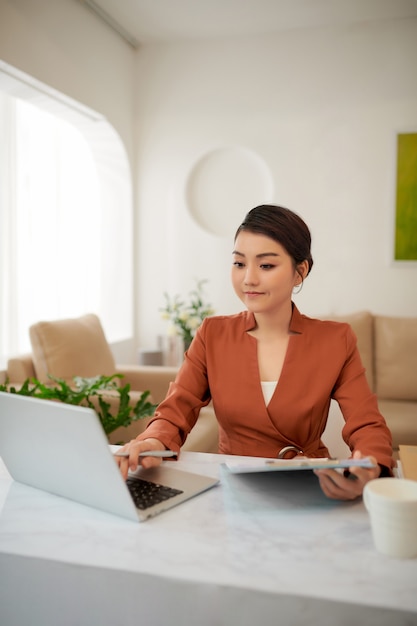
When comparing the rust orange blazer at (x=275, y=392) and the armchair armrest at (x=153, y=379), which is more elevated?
the rust orange blazer at (x=275, y=392)

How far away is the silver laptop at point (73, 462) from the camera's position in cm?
91

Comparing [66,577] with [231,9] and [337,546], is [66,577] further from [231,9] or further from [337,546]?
[231,9]

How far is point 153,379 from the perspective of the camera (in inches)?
135

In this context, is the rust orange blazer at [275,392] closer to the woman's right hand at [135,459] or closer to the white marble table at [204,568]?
the woman's right hand at [135,459]

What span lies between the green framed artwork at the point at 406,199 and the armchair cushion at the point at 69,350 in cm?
201

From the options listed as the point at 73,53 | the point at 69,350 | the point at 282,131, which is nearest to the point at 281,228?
the point at 69,350

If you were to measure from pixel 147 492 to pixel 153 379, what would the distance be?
7.77 feet

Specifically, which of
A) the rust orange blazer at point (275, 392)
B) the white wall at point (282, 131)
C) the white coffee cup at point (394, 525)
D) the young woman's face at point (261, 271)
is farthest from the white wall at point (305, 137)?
the white coffee cup at point (394, 525)

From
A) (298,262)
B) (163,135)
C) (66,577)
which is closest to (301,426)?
(298,262)

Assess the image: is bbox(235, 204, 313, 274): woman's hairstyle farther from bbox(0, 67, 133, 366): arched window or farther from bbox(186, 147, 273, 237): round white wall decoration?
bbox(186, 147, 273, 237): round white wall decoration

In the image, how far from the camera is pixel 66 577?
2.73 ft

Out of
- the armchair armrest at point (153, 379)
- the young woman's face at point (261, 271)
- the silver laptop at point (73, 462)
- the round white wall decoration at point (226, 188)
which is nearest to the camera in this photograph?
the silver laptop at point (73, 462)

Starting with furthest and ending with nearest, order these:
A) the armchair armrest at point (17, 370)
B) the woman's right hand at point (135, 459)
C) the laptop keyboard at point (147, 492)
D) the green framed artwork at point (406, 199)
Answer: the green framed artwork at point (406, 199) → the armchair armrest at point (17, 370) → the woman's right hand at point (135, 459) → the laptop keyboard at point (147, 492)

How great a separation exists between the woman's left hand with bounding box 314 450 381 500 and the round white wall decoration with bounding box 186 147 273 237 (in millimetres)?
3271
